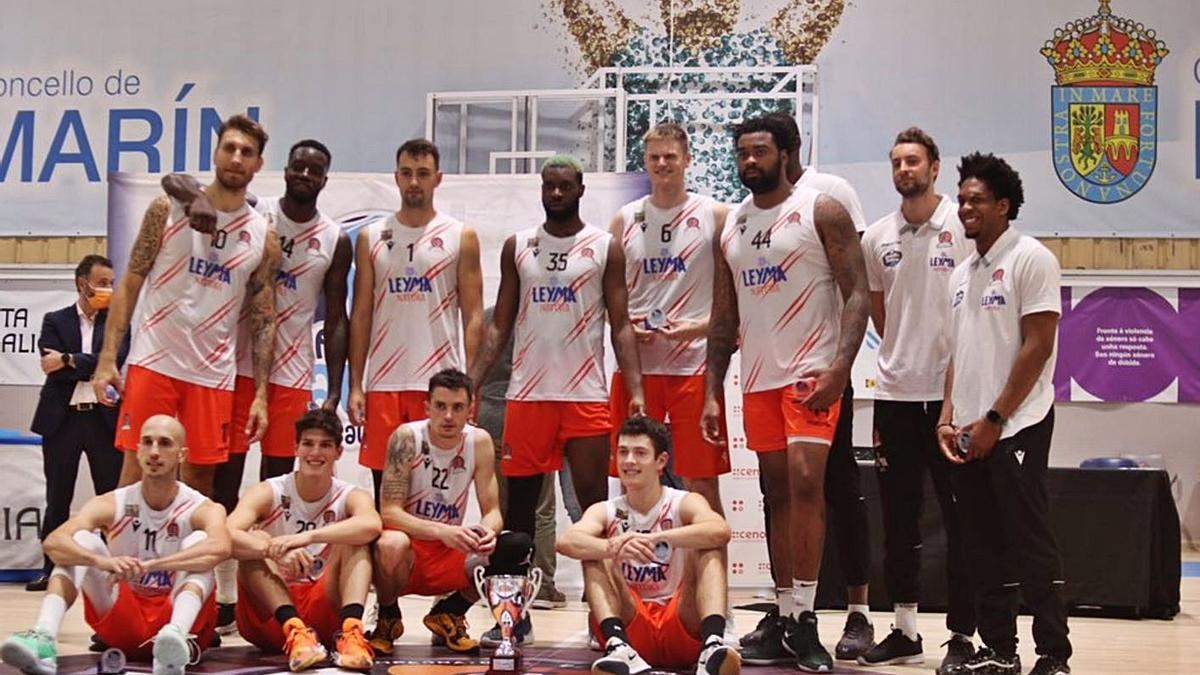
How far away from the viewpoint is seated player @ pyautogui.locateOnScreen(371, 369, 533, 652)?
15.8ft

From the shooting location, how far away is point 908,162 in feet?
16.5

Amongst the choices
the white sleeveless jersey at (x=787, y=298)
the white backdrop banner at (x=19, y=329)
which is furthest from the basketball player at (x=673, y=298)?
the white backdrop banner at (x=19, y=329)

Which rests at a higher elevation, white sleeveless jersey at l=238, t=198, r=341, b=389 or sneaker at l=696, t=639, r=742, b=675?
white sleeveless jersey at l=238, t=198, r=341, b=389

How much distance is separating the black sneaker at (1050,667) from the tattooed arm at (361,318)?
277cm

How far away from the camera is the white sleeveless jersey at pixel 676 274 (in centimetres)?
525

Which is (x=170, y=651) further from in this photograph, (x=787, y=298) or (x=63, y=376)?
(x=63, y=376)

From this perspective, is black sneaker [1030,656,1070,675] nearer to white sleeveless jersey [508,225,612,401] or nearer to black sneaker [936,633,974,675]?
black sneaker [936,633,974,675]

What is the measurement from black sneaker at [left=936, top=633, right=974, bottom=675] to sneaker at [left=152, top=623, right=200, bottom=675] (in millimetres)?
2557

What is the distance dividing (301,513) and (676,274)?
1.75 metres

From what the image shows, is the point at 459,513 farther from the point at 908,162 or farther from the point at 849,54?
the point at 849,54

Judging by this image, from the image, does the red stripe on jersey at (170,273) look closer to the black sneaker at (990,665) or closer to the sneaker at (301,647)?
the sneaker at (301,647)

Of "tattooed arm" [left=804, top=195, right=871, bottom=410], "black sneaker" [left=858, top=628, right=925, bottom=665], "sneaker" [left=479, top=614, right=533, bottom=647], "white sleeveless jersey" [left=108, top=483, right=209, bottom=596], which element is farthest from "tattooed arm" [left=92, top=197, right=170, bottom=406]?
"black sneaker" [left=858, top=628, right=925, bottom=665]

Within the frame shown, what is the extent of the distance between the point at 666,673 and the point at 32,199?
346 inches

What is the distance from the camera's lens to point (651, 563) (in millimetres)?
4457
